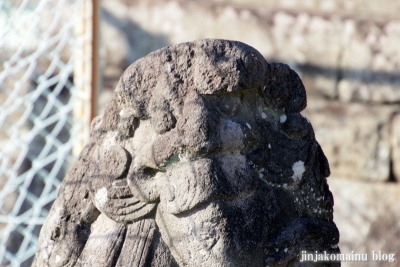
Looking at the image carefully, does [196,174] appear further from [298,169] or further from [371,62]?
[371,62]

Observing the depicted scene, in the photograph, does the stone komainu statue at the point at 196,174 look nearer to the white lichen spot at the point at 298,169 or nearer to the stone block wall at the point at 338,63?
the white lichen spot at the point at 298,169

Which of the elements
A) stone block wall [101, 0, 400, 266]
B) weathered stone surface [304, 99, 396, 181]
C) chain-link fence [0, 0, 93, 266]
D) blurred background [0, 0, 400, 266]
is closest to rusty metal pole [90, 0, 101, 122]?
chain-link fence [0, 0, 93, 266]

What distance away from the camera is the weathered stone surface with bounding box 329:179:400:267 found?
2725 millimetres

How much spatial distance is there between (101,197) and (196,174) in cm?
19

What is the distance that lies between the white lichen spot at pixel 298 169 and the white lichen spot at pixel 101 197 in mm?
348

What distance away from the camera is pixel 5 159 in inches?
90.8

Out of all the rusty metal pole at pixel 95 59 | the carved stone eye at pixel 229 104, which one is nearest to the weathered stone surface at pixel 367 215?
the rusty metal pole at pixel 95 59

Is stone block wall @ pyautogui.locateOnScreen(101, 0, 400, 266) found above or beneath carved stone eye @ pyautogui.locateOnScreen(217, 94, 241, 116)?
beneath

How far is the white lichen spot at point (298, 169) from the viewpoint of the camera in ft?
3.93

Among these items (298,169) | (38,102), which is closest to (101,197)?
(298,169)

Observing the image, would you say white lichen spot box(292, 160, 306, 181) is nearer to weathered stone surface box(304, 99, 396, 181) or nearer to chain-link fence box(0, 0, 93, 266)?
chain-link fence box(0, 0, 93, 266)

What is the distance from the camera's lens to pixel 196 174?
1.10 metres

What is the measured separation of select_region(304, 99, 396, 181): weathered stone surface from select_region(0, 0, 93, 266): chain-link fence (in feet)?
3.22

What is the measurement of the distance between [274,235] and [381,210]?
1703 millimetres
